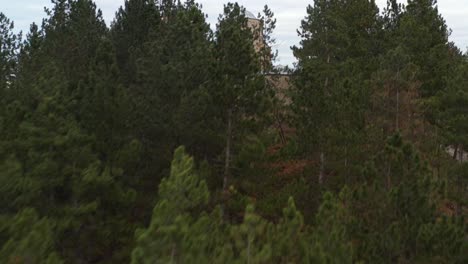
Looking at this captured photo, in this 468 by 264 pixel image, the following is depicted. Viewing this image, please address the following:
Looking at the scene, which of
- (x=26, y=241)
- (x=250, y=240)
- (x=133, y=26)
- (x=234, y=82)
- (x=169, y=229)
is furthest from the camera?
(x=133, y=26)

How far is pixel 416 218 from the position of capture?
39.1ft

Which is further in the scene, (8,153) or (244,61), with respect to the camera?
(244,61)

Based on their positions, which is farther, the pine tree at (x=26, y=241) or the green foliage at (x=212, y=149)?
the green foliage at (x=212, y=149)

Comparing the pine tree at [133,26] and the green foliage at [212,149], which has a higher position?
the pine tree at [133,26]

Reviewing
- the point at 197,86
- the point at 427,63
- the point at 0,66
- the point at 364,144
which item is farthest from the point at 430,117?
the point at 0,66

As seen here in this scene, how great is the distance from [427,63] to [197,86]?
596 inches

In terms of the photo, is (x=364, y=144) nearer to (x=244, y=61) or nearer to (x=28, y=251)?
(x=244, y=61)

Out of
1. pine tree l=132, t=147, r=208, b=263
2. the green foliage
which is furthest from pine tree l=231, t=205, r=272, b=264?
pine tree l=132, t=147, r=208, b=263

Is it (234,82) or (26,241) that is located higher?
(234,82)

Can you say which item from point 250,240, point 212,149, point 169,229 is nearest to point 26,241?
point 169,229

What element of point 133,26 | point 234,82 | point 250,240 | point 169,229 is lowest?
point 250,240

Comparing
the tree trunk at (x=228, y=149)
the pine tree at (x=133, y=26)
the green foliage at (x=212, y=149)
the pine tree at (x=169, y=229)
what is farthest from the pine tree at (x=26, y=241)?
the pine tree at (x=133, y=26)

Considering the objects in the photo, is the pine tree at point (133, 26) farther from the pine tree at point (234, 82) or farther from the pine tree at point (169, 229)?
the pine tree at point (169, 229)

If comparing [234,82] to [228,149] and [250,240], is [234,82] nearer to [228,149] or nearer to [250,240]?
[228,149]
